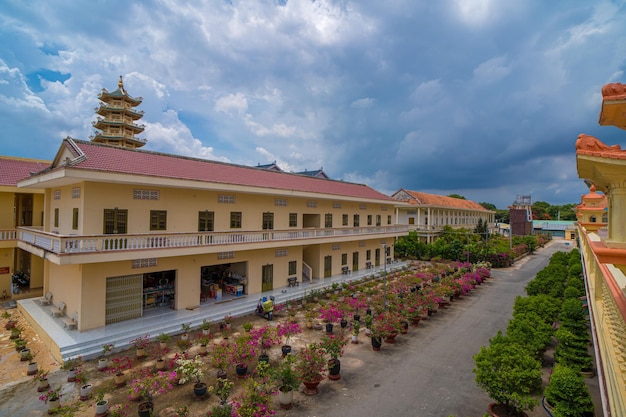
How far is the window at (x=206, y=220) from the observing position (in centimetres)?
1741

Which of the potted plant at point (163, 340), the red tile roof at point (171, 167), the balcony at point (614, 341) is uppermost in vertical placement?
the red tile roof at point (171, 167)

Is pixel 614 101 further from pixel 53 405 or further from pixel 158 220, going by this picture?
pixel 158 220

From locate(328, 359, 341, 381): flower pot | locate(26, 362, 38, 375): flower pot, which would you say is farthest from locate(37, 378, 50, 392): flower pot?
locate(328, 359, 341, 381): flower pot

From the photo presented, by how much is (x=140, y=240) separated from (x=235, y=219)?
5844 millimetres

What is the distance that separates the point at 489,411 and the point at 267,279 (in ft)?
46.8

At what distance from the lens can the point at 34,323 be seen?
48.0 feet

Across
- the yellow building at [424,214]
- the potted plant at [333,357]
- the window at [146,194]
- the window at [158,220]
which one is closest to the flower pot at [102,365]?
the window at [158,220]

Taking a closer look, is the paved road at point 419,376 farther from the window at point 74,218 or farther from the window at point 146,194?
the window at point 74,218

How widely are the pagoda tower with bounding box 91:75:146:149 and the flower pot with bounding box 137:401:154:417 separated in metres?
31.7

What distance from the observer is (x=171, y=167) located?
1748 centimetres

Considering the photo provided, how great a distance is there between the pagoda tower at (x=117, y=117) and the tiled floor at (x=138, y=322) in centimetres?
2181

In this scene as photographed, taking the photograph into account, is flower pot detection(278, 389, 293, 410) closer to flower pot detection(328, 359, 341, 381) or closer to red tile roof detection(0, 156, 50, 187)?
flower pot detection(328, 359, 341, 381)

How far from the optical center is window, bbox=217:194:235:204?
1820 centimetres

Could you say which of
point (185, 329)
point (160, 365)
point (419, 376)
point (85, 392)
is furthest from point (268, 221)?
point (85, 392)
